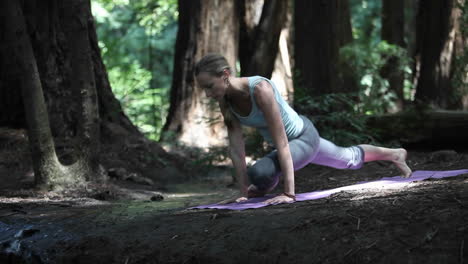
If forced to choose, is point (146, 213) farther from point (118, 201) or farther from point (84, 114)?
point (84, 114)

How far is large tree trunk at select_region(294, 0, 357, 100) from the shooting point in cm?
944

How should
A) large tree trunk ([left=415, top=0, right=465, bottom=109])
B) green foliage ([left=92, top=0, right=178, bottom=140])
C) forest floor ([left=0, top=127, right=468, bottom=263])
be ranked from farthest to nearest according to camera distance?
green foliage ([left=92, top=0, right=178, bottom=140])
large tree trunk ([left=415, top=0, right=465, bottom=109])
forest floor ([left=0, top=127, right=468, bottom=263])

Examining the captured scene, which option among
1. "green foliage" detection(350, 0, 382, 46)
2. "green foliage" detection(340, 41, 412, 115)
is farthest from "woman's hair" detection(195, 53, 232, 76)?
"green foliage" detection(350, 0, 382, 46)

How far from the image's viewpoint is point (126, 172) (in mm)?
7852

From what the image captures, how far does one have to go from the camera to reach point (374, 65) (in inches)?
502

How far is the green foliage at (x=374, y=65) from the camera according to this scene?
12.2 metres

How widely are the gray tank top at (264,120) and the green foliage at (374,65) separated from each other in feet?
22.3

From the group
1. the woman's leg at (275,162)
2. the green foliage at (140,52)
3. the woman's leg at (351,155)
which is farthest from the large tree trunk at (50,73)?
the green foliage at (140,52)

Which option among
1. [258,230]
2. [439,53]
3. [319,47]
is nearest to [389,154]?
[258,230]

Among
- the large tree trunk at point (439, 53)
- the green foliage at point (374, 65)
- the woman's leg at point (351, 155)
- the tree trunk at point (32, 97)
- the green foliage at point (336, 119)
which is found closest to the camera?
the woman's leg at point (351, 155)

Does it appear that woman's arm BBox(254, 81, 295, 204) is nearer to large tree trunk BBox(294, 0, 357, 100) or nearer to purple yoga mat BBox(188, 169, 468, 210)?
purple yoga mat BBox(188, 169, 468, 210)

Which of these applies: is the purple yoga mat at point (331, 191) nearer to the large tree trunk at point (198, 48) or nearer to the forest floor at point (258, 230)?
the forest floor at point (258, 230)

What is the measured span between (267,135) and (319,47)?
4668 mm

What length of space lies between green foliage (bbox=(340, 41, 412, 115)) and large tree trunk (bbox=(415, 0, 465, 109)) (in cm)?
103
